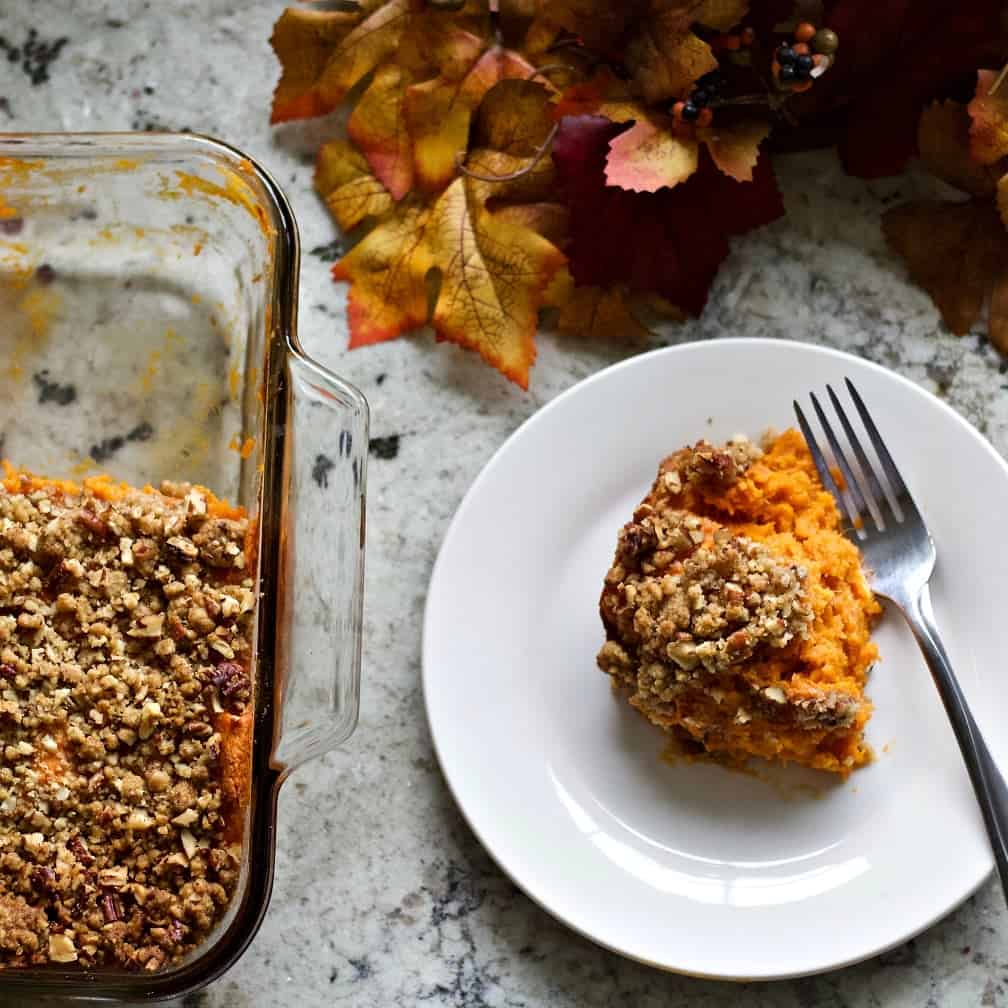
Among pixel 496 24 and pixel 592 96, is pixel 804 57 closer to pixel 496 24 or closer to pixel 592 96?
pixel 592 96

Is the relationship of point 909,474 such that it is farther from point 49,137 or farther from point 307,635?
point 49,137

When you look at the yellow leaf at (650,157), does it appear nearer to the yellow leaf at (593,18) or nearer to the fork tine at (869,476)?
the yellow leaf at (593,18)

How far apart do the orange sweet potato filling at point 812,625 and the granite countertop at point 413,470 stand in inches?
10.7

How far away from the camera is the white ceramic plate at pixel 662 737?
5.23ft

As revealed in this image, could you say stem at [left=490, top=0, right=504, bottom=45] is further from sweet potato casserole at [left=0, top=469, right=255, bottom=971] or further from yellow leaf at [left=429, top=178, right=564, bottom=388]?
sweet potato casserole at [left=0, top=469, right=255, bottom=971]

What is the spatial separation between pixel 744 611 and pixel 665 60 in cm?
72

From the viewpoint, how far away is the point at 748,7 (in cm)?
157

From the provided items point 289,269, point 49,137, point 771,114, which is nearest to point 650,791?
point 289,269

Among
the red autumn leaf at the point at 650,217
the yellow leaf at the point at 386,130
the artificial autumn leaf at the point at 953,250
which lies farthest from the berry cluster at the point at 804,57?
the yellow leaf at the point at 386,130

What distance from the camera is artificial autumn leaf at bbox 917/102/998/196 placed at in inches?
66.2

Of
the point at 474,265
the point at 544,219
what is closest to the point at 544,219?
the point at 544,219

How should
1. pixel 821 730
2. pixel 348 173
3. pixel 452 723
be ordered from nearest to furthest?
pixel 821 730
pixel 452 723
pixel 348 173

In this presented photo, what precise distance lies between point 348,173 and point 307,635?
0.68 metres

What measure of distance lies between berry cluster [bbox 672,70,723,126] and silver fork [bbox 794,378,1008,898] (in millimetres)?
395
